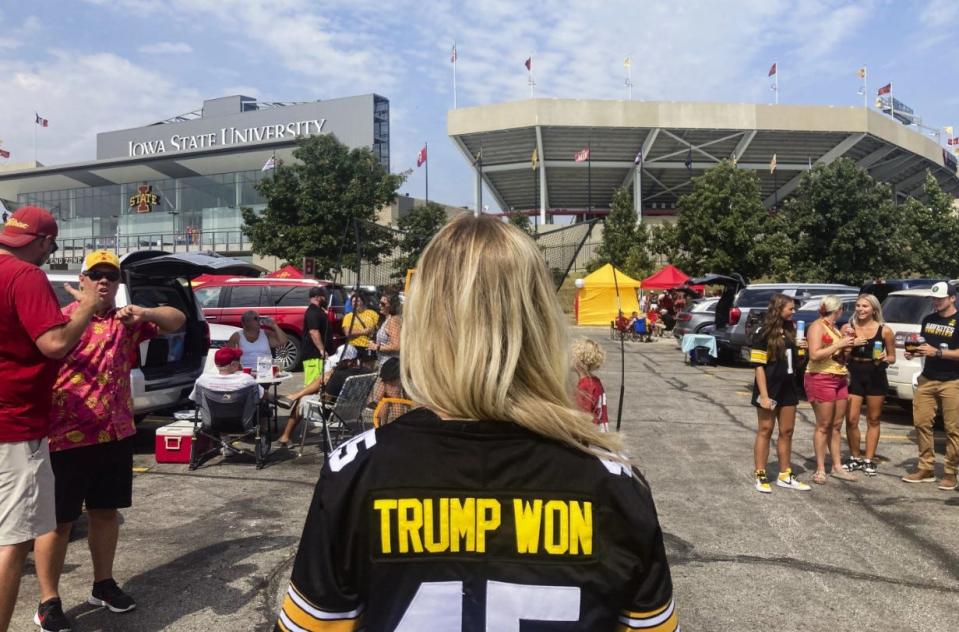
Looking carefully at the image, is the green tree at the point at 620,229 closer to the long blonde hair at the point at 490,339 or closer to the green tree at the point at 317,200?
the green tree at the point at 317,200

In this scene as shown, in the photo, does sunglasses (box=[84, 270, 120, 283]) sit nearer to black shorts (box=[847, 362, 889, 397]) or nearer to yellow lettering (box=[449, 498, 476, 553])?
yellow lettering (box=[449, 498, 476, 553])

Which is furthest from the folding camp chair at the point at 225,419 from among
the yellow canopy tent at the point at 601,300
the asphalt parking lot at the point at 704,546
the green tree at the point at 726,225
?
the green tree at the point at 726,225

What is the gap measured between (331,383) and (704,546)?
4.16 meters

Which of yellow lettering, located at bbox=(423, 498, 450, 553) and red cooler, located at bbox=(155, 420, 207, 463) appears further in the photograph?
red cooler, located at bbox=(155, 420, 207, 463)

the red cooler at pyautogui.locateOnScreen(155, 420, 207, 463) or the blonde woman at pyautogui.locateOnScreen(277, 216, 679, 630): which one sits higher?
the blonde woman at pyautogui.locateOnScreen(277, 216, 679, 630)

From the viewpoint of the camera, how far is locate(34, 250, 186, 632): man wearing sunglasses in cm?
346

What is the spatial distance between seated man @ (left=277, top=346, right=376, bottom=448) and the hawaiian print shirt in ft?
11.2

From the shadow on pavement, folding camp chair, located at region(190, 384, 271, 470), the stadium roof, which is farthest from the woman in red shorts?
the stadium roof

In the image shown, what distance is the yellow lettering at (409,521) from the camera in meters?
1.29

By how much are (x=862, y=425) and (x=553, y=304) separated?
966 centimetres

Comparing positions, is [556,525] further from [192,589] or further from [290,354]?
[290,354]

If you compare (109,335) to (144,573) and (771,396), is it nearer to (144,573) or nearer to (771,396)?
(144,573)

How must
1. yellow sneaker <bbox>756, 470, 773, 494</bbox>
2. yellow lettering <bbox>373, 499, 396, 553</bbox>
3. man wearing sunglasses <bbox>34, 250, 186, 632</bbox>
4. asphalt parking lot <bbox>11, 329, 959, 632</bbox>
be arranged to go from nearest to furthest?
yellow lettering <bbox>373, 499, 396, 553</bbox> → man wearing sunglasses <bbox>34, 250, 186, 632</bbox> → asphalt parking lot <bbox>11, 329, 959, 632</bbox> → yellow sneaker <bbox>756, 470, 773, 494</bbox>

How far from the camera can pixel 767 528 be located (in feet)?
17.3
